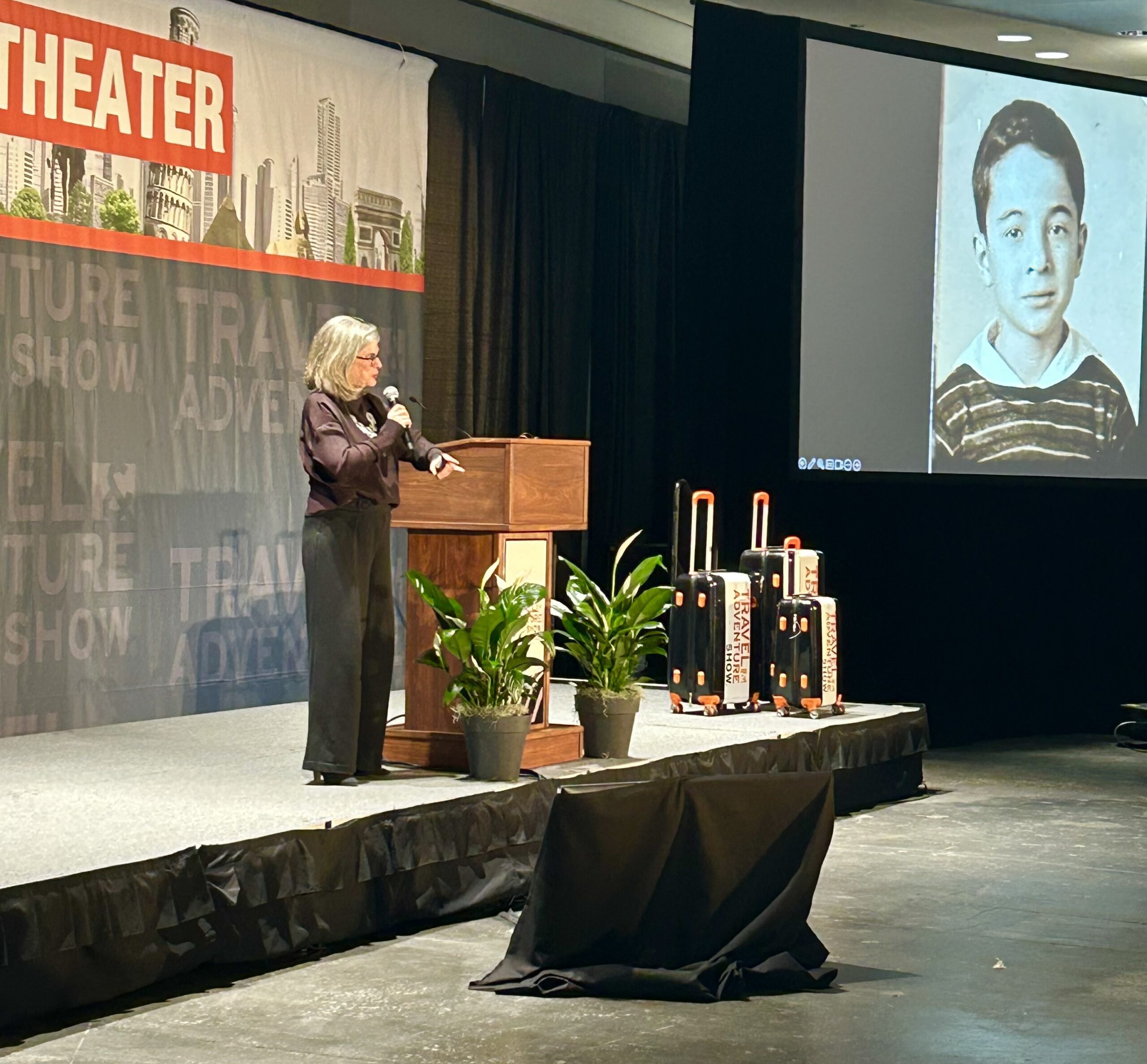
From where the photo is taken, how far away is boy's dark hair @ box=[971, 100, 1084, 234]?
28.1ft

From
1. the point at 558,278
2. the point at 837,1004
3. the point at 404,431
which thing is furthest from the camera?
the point at 558,278

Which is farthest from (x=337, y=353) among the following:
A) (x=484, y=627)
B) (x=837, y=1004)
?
(x=837, y=1004)

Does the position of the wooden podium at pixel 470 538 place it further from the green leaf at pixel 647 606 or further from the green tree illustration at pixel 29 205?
the green tree illustration at pixel 29 205

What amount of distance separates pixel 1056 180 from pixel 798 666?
10.1 feet

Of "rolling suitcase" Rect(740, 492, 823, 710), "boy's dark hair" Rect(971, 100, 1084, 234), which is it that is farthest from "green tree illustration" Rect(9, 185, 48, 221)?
"boy's dark hair" Rect(971, 100, 1084, 234)

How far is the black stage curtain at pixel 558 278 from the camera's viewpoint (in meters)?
8.26

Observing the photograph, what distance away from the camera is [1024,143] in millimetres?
8703

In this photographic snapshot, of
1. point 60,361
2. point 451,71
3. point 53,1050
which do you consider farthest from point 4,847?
point 451,71

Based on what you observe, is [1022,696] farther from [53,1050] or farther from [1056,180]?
[53,1050]

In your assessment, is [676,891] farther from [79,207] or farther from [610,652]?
[79,207]

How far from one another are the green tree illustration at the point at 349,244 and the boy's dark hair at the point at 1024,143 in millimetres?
2766

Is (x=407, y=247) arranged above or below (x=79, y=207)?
above

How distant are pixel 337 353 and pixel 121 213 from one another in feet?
5.97

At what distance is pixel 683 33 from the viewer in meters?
9.82
